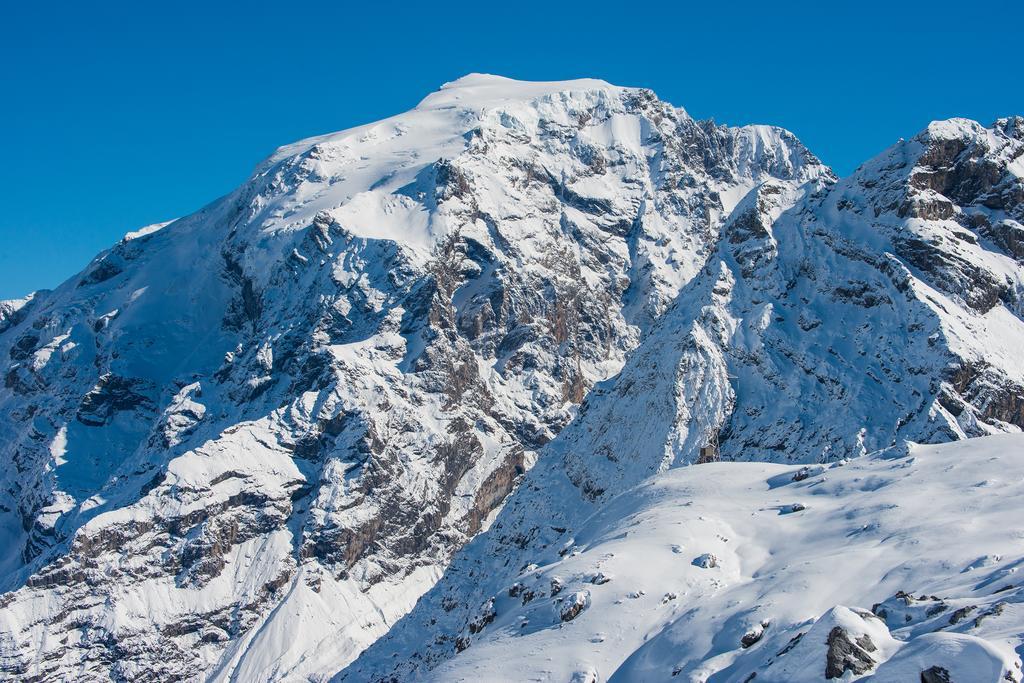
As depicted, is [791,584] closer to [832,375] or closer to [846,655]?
[846,655]

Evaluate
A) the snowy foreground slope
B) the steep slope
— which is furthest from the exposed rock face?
the steep slope

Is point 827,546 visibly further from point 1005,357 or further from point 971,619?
point 1005,357

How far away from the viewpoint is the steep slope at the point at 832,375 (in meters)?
173

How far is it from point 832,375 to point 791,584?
111 m

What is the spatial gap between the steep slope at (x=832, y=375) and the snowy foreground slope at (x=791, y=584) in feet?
231

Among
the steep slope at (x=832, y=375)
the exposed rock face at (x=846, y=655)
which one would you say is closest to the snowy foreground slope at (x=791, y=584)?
the exposed rock face at (x=846, y=655)

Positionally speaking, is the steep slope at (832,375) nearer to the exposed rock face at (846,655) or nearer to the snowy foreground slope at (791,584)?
the snowy foreground slope at (791,584)

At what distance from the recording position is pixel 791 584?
7750 cm

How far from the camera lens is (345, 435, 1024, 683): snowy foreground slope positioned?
192 feet

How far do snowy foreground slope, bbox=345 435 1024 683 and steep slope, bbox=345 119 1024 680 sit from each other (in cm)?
7047

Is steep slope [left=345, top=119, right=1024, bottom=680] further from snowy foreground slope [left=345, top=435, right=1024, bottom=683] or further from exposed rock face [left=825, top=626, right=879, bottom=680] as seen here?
→ exposed rock face [left=825, top=626, right=879, bottom=680]

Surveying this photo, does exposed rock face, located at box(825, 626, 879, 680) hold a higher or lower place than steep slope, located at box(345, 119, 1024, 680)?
lower

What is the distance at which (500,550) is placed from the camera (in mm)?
190750

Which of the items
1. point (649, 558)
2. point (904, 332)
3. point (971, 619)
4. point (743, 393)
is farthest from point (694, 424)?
point (971, 619)
